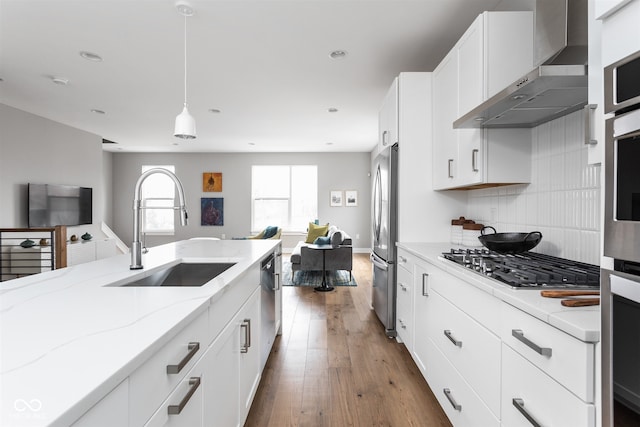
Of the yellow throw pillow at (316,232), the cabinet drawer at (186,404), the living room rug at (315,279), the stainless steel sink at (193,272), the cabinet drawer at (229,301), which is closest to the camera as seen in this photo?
the cabinet drawer at (186,404)

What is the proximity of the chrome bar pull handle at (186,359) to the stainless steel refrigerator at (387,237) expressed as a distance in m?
2.21

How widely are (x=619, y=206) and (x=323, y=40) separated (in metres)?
2.61

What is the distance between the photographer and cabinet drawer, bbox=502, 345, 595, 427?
85 cm

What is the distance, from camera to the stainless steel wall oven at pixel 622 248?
662mm

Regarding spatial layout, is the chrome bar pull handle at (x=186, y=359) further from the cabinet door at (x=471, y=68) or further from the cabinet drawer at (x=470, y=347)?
the cabinet door at (x=471, y=68)

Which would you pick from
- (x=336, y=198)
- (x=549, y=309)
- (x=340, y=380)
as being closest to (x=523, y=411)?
(x=549, y=309)

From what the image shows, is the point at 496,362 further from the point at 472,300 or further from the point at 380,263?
the point at 380,263

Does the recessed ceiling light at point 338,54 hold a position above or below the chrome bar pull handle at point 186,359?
above

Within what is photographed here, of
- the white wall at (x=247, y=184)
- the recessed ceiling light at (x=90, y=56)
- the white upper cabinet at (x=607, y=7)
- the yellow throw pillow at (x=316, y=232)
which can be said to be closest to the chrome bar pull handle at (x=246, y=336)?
the white upper cabinet at (x=607, y=7)

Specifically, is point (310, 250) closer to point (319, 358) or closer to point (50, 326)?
point (319, 358)

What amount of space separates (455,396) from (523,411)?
616 millimetres

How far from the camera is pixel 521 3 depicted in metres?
2.23

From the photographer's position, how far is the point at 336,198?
848cm

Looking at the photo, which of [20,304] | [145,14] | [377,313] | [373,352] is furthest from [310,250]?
[20,304]
